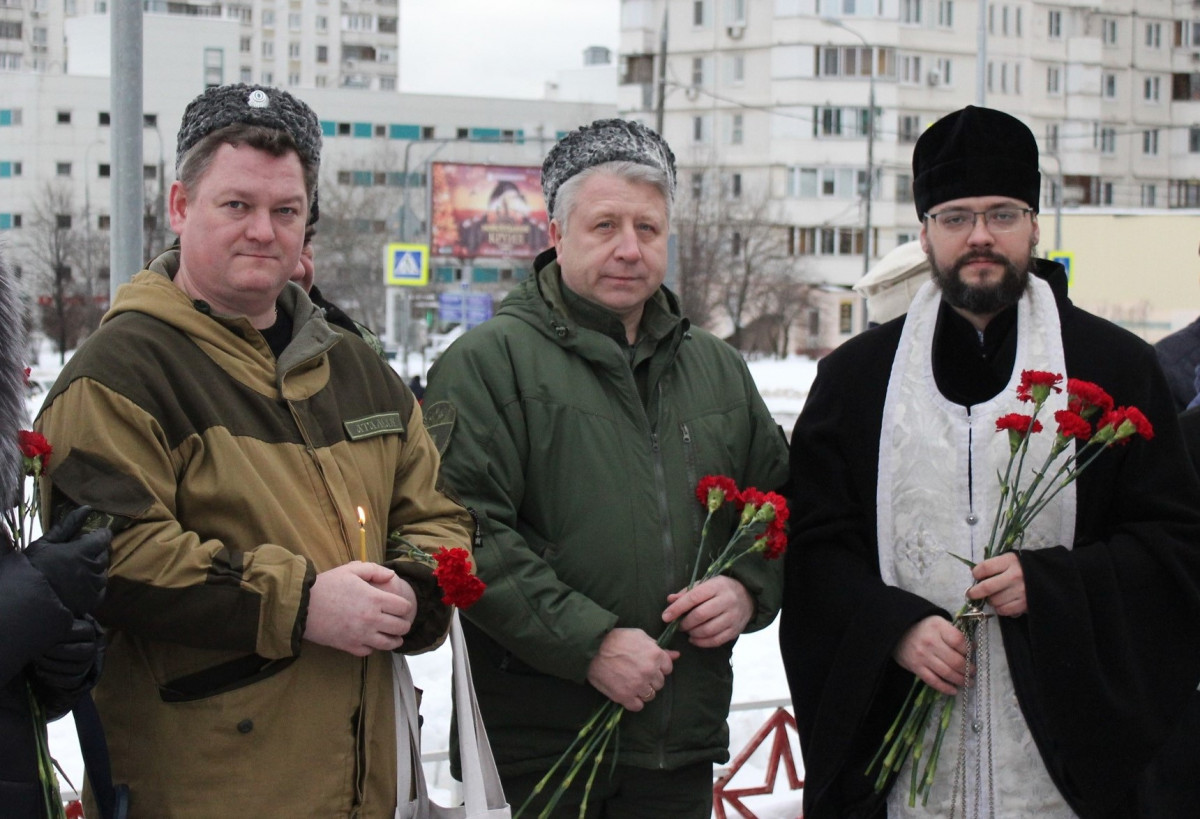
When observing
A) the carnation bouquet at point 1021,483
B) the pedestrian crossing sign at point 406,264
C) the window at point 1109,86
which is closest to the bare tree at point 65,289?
the pedestrian crossing sign at point 406,264

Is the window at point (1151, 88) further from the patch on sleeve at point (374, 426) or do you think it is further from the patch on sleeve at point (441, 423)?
the patch on sleeve at point (374, 426)

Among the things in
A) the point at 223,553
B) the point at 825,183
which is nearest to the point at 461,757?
the point at 223,553

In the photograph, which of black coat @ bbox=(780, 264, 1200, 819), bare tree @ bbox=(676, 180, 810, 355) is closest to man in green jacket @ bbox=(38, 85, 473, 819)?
black coat @ bbox=(780, 264, 1200, 819)

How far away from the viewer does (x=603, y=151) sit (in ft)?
10.5

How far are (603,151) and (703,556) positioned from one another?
0.94 meters

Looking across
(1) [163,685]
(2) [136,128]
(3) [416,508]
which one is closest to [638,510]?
(3) [416,508]

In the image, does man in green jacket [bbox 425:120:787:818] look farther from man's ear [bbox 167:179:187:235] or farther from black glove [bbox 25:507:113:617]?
black glove [bbox 25:507:113:617]

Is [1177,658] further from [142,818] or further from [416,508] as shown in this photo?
[142,818]

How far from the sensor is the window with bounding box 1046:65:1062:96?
5781 centimetres

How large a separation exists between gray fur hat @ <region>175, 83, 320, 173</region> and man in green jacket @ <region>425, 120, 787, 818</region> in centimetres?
70

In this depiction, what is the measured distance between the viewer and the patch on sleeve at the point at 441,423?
3076mm

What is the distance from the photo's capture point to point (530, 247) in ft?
127

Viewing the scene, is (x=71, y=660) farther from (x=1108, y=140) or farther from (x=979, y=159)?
(x=1108, y=140)

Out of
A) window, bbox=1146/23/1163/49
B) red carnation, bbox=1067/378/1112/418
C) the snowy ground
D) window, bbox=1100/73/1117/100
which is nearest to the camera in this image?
red carnation, bbox=1067/378/1112/418
